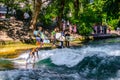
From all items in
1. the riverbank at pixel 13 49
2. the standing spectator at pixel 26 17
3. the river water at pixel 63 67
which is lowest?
the riverbank at pixel 13 49

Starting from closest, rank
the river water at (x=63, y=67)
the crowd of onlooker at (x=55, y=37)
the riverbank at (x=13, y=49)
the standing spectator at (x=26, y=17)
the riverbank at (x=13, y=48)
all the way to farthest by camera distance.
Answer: the river water at (x=63, y=67) → the riverbank at (x=13, y=49) → the riverbank at (x=13, y=48) → the crowd of onlooker at (x=55, y=37) → the standing spectator at (x=26, y=17)

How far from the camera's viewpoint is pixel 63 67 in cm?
2408

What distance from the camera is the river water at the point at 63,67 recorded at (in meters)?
19.7

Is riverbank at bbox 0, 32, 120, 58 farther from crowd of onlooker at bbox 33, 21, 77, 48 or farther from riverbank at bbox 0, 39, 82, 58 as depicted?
crowd of onlooker at bbox 33, 21, 77, 48

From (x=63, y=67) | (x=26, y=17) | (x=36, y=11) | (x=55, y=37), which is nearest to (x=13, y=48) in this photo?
(x=55, y=37)

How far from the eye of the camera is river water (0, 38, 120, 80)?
19.7m

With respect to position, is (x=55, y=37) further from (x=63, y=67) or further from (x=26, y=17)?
(x=26, y=17)

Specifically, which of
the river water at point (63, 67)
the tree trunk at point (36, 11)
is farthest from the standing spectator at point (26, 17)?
the river water at point (63, 67)

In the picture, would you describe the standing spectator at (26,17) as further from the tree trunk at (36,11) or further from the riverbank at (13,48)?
the riverbank at (13,48)

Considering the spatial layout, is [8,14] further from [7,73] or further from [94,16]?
[7,73]

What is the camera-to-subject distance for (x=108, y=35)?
181 ft

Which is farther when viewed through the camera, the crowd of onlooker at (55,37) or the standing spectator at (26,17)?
the standing spectator at (26,17)

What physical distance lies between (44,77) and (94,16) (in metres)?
29.0

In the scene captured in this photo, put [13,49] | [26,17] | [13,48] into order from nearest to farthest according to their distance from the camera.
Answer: [13,49], [13,48], [26,17]
